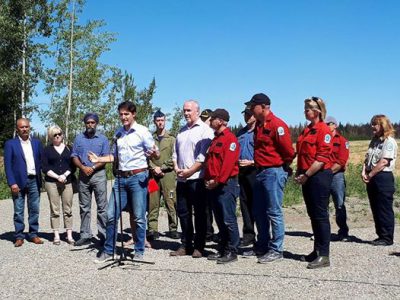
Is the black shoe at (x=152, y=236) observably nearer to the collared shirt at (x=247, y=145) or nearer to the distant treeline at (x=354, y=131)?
the collared shirt at (x=247, y=145)

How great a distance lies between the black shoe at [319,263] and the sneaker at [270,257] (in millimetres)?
530

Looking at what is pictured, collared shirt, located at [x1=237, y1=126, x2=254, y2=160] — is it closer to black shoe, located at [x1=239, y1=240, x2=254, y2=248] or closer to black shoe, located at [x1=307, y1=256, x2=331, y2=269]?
black shoe, located at [x1=239, y1=240, x2=254, y2=248]

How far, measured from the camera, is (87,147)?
768cm

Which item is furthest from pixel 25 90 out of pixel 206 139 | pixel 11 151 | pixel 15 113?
pixel 206 139

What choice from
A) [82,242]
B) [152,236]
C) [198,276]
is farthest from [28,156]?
[198,276]

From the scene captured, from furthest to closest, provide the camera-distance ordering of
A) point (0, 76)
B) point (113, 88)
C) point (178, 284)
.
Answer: point (113, 88) → point (0, 76) → point (178, 284)

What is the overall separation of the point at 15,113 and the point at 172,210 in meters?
23.5

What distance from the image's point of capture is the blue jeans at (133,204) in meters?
6.55

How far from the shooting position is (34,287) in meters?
5.62

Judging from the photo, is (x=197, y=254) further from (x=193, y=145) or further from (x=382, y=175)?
(x=382, y=175)

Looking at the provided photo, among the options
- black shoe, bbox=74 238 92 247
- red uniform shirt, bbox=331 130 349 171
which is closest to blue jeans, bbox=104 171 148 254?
black shoe, bbox=74 238 92 247

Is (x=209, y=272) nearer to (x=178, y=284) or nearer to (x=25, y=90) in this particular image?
(x=178, y=284)

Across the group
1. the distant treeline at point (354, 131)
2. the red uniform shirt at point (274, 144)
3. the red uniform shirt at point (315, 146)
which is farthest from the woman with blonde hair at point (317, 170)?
the distant treeline at point (354, 131)

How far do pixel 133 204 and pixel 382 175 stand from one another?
3.59 meters
